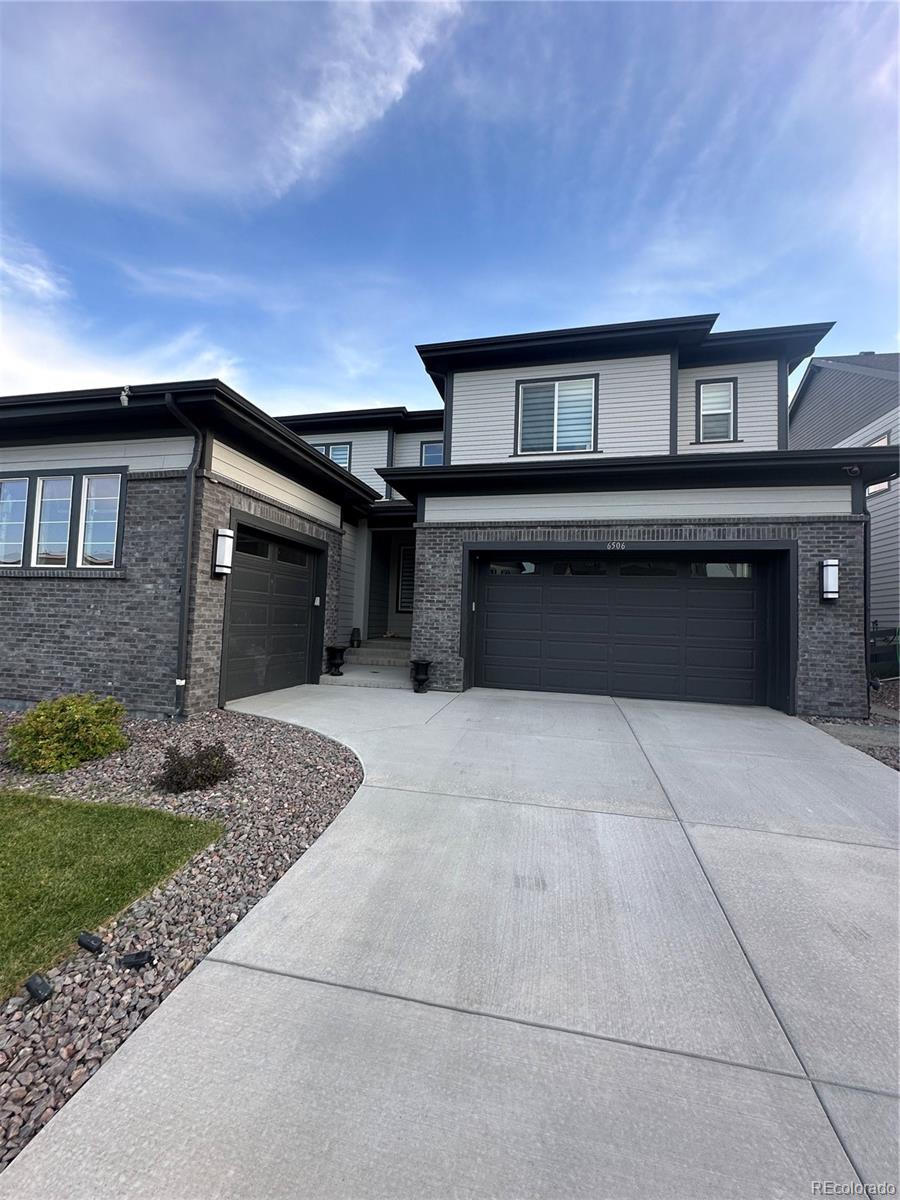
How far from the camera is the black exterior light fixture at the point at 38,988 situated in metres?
1.93

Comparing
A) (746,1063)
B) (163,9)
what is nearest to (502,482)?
(163,9)

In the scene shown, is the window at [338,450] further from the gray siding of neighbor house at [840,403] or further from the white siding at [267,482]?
the gray siding of neighbor house at [840,403]

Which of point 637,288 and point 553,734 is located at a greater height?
point 637,288

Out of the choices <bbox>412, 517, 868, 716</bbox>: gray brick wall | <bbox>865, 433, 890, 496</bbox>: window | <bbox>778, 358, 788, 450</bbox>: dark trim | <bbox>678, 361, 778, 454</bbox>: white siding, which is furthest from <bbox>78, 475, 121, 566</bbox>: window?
<bbox>865, 433, 890, 496</bbox>: window

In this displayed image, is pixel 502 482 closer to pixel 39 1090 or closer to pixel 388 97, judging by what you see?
pixel 388 97

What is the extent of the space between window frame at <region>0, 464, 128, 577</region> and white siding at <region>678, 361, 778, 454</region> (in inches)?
377

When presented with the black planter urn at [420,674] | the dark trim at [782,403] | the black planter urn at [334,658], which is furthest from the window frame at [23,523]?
the dark trim at [782,403]

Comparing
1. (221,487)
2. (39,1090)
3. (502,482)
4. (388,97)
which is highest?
(388,97)

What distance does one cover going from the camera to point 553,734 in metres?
5.85

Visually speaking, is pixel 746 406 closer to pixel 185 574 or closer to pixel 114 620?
pixel 185 574

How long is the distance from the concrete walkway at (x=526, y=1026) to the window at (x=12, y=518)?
23.5 ft

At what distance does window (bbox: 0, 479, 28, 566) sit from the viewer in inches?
286

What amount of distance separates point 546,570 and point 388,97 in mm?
7898

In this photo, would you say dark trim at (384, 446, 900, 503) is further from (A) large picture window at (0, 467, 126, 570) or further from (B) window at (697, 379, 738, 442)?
(A) large picture window at (0, 467, 126, 570)
